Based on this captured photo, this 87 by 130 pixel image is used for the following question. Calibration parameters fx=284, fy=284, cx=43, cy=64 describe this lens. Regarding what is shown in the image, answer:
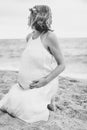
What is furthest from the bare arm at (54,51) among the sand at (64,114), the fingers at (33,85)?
the sand at (64,114)

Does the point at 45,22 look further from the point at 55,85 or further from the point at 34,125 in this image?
the point at 34,125

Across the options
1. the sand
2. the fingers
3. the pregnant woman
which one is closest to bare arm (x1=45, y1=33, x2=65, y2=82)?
the pregnant woman

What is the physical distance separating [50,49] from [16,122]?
72 cm

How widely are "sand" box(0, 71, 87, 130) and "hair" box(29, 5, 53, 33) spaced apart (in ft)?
2.51

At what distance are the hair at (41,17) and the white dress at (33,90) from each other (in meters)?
0.14

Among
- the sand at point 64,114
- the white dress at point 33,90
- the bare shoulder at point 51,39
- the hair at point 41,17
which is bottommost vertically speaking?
the sand at point 64,114

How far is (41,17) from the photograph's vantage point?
2445 millimetres

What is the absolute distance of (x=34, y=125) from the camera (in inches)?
98.7

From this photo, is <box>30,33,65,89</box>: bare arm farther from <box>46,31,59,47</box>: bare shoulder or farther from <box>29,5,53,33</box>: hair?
<box>29,5,53,33</box>: hair

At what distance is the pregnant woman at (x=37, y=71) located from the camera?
2500 millimetres

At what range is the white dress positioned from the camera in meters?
2.51

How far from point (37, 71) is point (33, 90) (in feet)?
0.57

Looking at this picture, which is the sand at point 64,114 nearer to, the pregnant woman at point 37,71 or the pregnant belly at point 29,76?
the pregnant woman at point 37,71

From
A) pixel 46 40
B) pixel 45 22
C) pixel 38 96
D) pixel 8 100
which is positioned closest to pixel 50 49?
pixel 46 40
